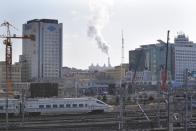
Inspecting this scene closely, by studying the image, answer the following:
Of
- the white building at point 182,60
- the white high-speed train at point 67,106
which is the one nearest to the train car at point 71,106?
the white high-speed train at point 67,106

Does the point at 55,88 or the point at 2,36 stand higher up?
the point at 2,36

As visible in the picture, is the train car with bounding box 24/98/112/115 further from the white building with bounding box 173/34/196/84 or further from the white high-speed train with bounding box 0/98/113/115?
the white building with bounding box 173/34/196/84

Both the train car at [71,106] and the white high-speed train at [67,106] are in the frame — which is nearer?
the white high-speed train at [67,106]

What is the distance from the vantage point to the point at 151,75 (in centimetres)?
19825

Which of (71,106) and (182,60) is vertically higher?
(182,60)

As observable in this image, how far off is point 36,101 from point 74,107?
4999 mm

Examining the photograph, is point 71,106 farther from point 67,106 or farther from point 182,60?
point 182,60

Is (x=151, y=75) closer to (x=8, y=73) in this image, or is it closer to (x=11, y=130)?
(x=8, y=73)

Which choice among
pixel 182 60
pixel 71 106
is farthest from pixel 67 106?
pixel 182 60

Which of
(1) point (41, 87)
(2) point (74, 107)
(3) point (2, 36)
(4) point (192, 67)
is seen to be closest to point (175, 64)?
(4) point (192, 67)

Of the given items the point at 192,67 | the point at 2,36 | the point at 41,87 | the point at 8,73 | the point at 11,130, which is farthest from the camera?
the point at 192,67

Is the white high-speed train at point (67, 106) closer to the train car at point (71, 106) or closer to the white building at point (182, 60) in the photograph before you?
the train car at point (71, 106)

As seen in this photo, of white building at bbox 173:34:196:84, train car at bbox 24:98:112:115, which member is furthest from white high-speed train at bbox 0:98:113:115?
white building at bbox 173:34:196:84

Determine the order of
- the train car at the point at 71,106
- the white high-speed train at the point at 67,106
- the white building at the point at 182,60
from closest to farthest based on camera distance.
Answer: the white high-speed train at the point at 67,106 < the train car at the point at 71,106 < the white building at the point at 182,60
